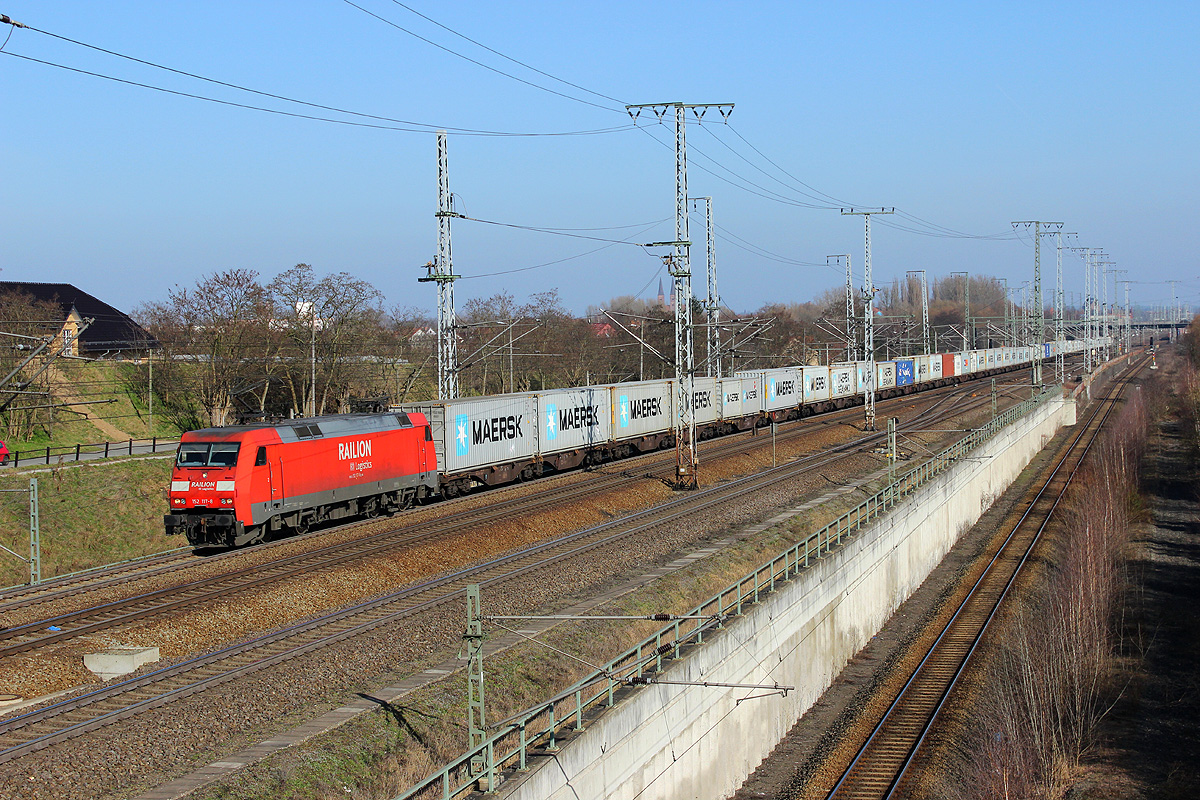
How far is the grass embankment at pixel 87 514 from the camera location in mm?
30125

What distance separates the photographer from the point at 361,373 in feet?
176

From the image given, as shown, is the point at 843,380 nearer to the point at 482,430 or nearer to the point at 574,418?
the point at 574,418

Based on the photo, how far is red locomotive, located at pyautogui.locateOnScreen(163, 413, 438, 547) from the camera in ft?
76.9

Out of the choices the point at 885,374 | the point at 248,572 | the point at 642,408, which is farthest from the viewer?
the point at 885,374

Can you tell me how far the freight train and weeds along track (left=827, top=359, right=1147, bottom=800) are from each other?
12.4m

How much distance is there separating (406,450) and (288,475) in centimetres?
521

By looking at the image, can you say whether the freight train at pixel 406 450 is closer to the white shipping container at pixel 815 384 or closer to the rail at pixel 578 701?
the white shipping container at pixel 815 384

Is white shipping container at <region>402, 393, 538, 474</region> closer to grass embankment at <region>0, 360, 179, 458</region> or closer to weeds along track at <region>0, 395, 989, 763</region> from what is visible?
weeds along track at <region>0, 395, 989, 763</region>

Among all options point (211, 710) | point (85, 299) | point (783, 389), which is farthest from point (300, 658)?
point (85, 299)

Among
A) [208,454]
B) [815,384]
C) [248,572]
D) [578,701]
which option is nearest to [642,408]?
[815,384]

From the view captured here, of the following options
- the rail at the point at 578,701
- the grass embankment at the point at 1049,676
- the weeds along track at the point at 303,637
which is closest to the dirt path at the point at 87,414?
the weeds along track at the point at 303,637

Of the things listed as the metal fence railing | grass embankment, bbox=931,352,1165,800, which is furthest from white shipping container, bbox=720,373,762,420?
the metal fence railing

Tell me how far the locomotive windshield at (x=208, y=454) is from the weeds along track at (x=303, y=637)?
20.0ft

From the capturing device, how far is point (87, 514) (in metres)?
32.9
